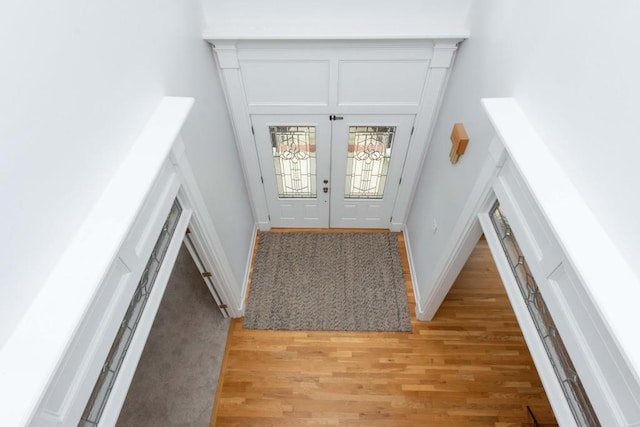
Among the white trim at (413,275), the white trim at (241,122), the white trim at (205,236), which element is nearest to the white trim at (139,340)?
→ the white trim at (205,236)

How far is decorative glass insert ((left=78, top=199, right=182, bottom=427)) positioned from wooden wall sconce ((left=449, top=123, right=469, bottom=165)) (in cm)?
204

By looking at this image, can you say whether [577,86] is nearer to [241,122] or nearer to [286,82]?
[286,82]

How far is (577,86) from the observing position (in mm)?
1533

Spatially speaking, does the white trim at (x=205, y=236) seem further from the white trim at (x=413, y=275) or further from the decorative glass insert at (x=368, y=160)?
the white trim at (x=413, y=275)

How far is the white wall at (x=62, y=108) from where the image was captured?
1138mm

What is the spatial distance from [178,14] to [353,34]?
51.6 inches

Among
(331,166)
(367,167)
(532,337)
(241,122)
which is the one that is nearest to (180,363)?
(241,122)

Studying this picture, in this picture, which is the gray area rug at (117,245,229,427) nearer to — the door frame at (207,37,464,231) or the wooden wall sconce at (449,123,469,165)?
the door frame at (207,37,464,231)

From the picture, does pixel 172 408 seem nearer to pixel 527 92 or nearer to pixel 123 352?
pixel 123 352

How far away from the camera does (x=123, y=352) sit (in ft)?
5.93

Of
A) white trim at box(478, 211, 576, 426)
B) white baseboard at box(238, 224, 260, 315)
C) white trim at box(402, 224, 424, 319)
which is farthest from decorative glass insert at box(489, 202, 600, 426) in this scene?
white baseboard at box(238, 224, 260, 315)

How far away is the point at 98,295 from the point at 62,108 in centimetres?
75

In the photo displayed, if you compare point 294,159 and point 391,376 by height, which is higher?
point 294,159

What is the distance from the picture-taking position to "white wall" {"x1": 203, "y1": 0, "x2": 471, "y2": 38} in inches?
112
